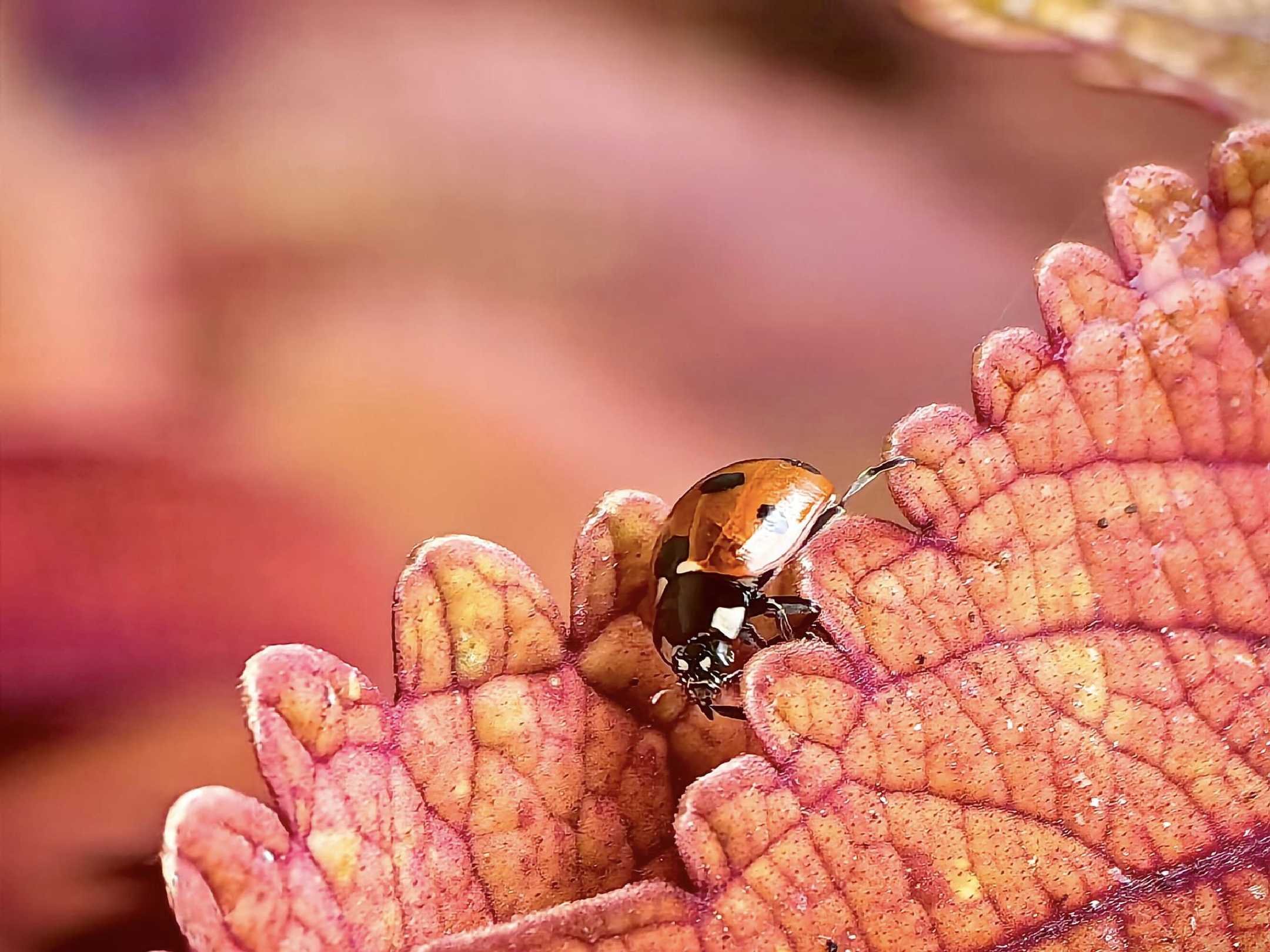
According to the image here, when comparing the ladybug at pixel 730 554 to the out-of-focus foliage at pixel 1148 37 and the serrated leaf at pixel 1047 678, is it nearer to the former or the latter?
the serrated leaf at pixel 1047 678

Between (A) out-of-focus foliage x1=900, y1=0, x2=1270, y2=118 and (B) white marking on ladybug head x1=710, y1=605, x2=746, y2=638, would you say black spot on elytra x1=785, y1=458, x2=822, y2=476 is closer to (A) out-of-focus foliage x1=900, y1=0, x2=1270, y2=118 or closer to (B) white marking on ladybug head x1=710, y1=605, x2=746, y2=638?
(B) white marking on ladybug head x1=710, y1=605, x2=746, y2=638

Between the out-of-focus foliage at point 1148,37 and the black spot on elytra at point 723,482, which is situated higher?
the out-of-focus foliage at point 1148,37

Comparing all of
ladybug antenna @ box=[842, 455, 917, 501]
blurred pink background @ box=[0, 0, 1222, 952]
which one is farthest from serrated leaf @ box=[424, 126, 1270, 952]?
blurred pink background @ box=[0, 0, 1222, 952]

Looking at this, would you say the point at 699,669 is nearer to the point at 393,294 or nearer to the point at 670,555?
the point at 670,555

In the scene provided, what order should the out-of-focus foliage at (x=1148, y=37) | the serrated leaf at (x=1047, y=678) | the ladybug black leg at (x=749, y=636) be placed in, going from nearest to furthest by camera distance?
the serrated leaf at (x=1047, y=678) < the ladybug black leg at (x=749, y=636) < the out-of-focus foliage at (x=1148, y=37)

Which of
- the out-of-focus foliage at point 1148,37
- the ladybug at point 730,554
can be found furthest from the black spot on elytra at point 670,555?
the out-of-focus foliage at point 1148,37

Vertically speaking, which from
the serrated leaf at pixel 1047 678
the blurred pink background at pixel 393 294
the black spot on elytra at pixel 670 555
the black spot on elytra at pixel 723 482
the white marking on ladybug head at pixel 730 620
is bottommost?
the serrated leaf at pixel 1047 678
